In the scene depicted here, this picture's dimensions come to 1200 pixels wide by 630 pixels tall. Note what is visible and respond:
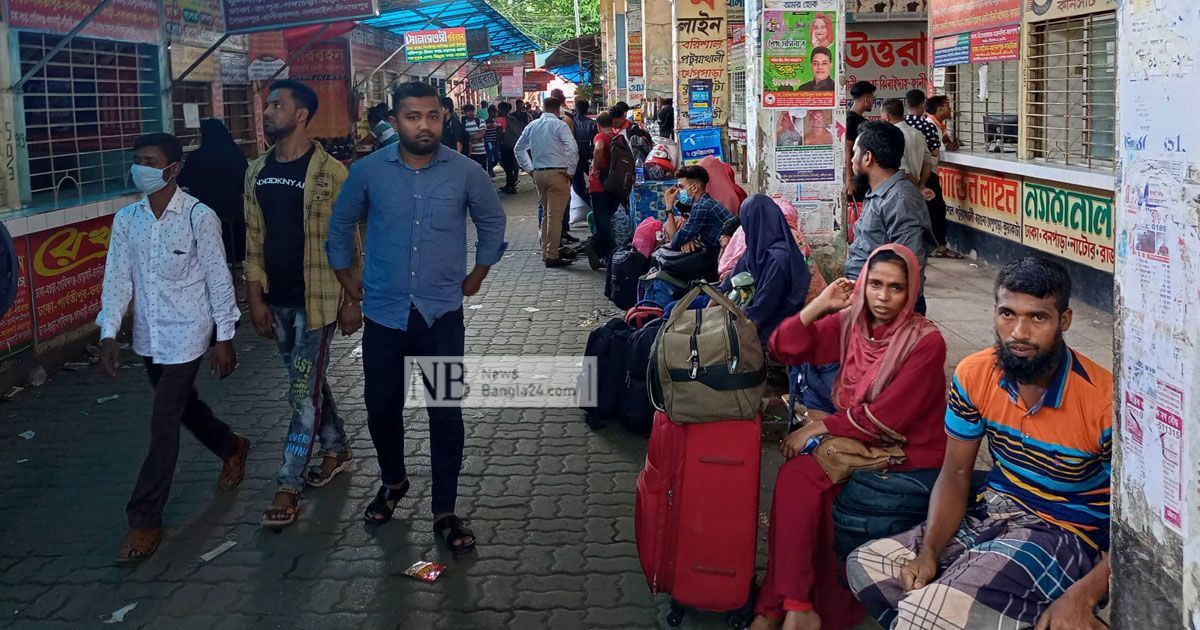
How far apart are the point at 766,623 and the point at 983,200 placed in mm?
8333

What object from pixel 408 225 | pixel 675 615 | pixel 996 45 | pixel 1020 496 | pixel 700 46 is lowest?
pixel 675 615

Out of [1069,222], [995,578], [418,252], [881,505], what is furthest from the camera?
[1069,222]

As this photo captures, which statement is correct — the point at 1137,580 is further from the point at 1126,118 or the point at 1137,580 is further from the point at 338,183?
the point at 338,183

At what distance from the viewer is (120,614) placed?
156 inches

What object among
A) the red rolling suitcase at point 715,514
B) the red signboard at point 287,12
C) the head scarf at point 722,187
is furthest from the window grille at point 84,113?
the red rolling suitcase at point 715,514

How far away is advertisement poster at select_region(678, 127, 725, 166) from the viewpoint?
11234 millimetres

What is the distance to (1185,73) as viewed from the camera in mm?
2236

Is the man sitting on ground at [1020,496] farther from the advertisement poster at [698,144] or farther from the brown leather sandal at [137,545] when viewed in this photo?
the advertisement poster at [698,144]

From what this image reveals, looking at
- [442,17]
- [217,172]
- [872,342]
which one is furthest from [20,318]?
[442,17]

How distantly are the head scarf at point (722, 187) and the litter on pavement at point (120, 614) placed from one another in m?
4.92

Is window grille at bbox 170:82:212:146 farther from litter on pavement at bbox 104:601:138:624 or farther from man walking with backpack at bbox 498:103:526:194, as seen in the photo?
man walking with backpack at bbox 498:103:526:194

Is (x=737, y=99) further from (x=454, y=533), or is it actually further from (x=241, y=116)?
(x=454, y=533)

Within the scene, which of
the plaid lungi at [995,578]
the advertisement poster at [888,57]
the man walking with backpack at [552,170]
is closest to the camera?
the plaid lungi at [995,578]

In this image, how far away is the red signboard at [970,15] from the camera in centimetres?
1015
